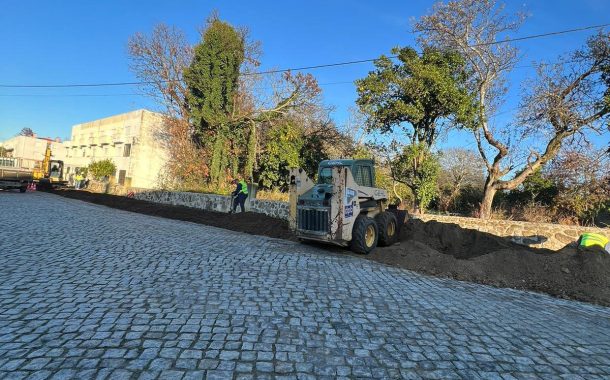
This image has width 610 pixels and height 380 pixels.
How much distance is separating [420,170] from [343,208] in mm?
8373

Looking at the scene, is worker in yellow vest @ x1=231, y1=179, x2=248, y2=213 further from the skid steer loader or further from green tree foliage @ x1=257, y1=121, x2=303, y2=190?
the skid steer loader

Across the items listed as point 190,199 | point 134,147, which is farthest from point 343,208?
point 134,147

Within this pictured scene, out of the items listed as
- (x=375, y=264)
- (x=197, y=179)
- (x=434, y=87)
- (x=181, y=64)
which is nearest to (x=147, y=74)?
(x=181, y=64)

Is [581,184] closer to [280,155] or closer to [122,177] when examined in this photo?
[280,155]

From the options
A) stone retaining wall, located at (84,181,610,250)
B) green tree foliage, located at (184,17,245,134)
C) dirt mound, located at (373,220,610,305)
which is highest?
green tree foliage, located at (184,17,245,134)

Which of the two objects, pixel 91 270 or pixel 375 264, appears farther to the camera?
pixel 375 264

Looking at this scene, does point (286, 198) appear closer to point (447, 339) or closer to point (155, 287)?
point (155, 287)

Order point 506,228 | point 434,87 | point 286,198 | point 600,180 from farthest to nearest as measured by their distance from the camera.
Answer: point 286,198, point 600,180, point 434,87, point 506,228

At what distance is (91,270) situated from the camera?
21.0 feet

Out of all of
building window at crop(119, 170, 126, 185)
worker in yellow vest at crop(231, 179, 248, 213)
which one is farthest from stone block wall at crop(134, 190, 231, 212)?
building window at crop(119, 170, 126, 185)

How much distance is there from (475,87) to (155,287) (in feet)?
54.4

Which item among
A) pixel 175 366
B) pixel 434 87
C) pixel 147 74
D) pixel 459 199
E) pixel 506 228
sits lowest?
pixel 175 366

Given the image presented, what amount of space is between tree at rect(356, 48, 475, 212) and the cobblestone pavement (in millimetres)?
9815

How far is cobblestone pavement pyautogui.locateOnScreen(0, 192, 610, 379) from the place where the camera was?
3.54 m
